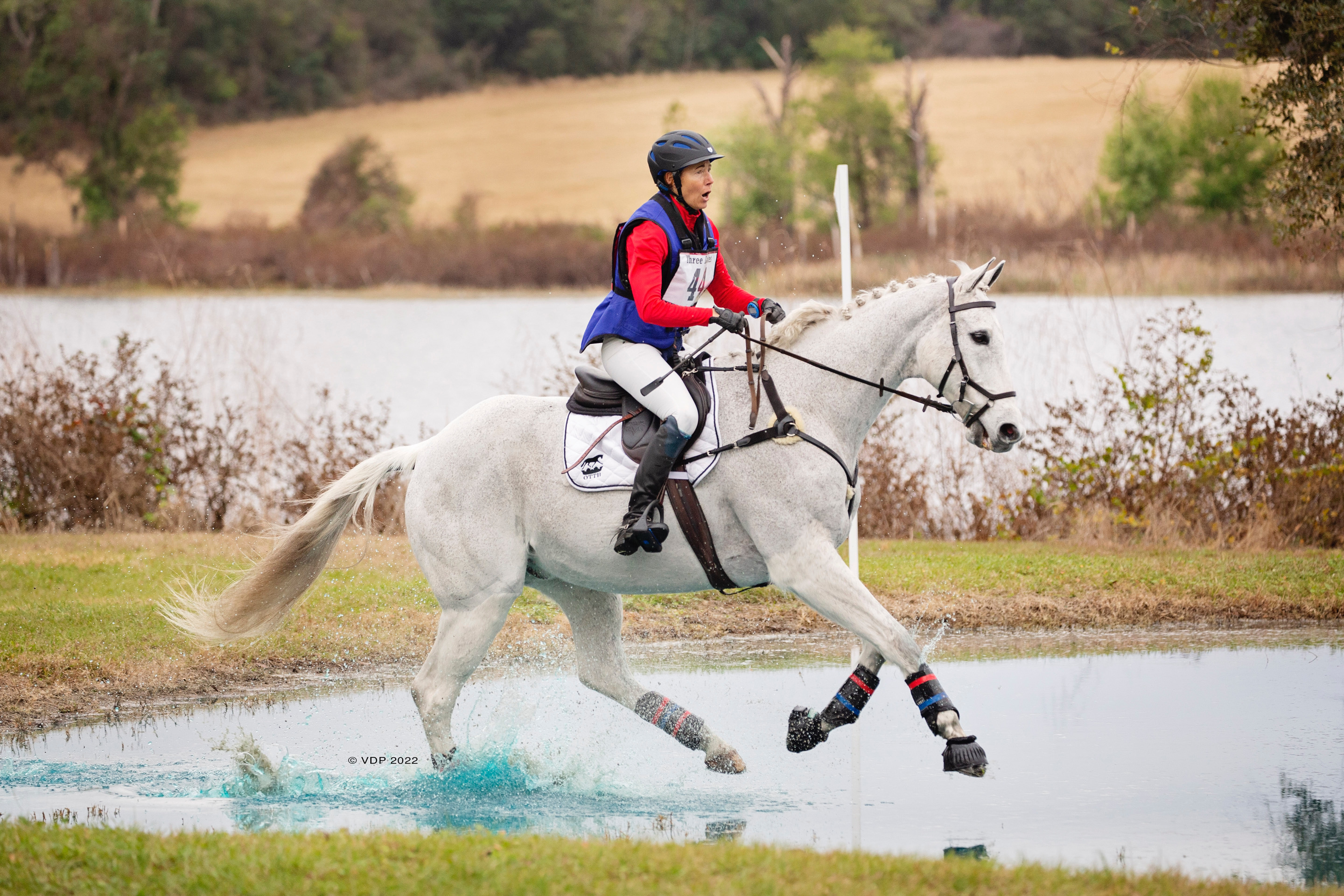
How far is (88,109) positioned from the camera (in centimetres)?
4869

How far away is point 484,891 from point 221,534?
8.06m

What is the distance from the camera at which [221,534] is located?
11320 millimetres

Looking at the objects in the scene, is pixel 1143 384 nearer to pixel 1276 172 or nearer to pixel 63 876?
pixel 1276 172

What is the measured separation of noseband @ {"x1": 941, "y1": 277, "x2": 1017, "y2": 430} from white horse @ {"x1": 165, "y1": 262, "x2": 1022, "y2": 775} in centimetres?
1

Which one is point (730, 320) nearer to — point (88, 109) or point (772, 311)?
point (772, 311)

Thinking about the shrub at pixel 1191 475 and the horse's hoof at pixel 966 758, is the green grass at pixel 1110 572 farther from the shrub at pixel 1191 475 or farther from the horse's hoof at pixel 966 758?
the horse's hoof at pixel 966 758

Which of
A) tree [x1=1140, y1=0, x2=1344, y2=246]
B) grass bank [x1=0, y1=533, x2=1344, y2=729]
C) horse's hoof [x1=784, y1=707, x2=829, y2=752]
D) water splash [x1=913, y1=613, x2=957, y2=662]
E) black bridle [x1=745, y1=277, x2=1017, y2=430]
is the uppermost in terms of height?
tree [x1=1140, y1=0, x2=1344, y2=246]

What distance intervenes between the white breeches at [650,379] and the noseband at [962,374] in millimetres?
1080

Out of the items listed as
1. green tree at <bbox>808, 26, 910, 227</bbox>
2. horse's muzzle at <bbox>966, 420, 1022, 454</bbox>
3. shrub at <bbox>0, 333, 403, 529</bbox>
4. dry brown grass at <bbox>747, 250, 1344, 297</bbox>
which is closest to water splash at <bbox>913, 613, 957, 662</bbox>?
horse's muzzle at <bbox>966, 420, 1022, 454</bbox>

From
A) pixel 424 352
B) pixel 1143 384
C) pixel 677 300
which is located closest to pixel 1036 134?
pixel 424 352

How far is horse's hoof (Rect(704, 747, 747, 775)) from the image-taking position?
5770 mm

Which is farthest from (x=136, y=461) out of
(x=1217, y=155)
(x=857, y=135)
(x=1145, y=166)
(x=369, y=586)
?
(x=857, y=135)

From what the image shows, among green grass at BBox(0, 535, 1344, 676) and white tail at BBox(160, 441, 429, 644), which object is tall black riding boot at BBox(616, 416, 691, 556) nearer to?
white tail at BBox(160, 441, 429, 644)

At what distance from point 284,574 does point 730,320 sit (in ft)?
9.02
